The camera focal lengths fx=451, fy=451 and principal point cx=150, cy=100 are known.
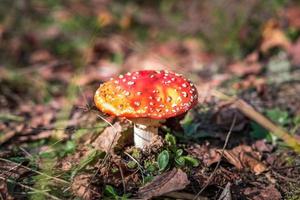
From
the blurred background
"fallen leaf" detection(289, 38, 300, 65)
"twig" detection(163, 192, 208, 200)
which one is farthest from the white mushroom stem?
"fallen leaf" detection(289, 38, 300, 65)

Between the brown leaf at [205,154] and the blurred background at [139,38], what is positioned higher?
the brown leaf at [205,154]

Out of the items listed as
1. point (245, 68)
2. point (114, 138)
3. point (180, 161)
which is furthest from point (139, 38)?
point (180, 161)

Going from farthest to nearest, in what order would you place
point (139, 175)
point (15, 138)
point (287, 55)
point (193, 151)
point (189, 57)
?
point (189, 57)
point (287, 55)
point (15, 138)
point (193, 151)
point (139, 175)

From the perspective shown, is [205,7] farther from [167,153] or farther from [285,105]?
[167,153]

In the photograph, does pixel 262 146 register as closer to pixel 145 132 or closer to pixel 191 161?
pixel 191 161

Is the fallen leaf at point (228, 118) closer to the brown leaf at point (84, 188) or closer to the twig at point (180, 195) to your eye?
the twig at point (180, 195)

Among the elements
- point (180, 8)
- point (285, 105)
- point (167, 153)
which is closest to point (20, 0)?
point (180, 8)

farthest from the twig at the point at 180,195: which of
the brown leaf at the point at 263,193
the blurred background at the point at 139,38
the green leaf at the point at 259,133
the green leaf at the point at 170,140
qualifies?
the blurred background at the point at 139,38
